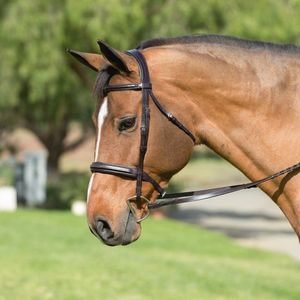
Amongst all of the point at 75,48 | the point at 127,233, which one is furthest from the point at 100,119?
the point at 75,48

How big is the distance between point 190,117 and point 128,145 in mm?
365

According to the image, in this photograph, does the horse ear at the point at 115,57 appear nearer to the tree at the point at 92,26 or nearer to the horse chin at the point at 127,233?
the horse chin at the point at 127,233

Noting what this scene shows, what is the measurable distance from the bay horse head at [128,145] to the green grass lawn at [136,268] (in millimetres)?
4604

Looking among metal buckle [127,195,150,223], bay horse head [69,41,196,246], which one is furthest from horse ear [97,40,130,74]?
metal buckle [127,195,150,223]

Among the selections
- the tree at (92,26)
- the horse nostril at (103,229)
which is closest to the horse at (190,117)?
the horse nostril at (103,229)

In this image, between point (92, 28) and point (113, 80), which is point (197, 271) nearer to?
point (113, 80)

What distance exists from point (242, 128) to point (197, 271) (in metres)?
6.65

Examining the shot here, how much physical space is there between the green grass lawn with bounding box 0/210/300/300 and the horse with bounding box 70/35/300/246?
181 inches

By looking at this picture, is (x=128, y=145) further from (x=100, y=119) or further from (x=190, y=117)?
(x=190, y=117)

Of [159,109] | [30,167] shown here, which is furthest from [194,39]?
[30,167]

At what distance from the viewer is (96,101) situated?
4180 millimetres

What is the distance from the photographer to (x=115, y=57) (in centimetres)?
402

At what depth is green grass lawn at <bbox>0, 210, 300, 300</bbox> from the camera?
894cm

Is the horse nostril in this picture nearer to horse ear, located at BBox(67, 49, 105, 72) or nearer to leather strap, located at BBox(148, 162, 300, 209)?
leather strap, located at BBox(148, 162, 300, 209)
